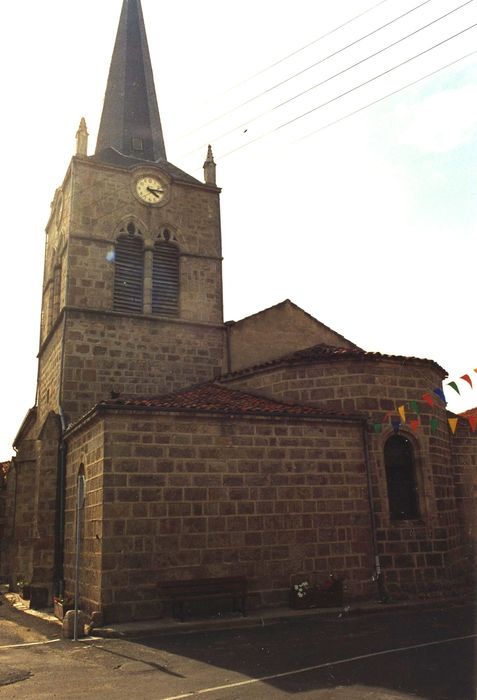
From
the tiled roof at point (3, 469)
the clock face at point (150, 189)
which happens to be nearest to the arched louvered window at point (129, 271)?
the clock face at point (150, 189)

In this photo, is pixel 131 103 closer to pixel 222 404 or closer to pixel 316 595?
pixel 222 404

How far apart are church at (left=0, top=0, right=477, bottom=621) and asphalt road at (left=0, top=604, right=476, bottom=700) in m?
1.74

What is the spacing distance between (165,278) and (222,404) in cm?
694

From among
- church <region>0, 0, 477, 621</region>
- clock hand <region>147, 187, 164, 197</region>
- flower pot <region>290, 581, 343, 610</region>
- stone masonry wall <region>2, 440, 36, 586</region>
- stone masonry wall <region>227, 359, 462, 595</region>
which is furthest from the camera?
clock hand <region>147, 187, 164, 197</region>

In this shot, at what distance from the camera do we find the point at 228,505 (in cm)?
1153

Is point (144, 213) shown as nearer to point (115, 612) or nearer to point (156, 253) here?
point (156, 253)

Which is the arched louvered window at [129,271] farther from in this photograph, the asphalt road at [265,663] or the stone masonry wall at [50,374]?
the asphalt road at [265,663]

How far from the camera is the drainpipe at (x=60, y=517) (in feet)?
45.6

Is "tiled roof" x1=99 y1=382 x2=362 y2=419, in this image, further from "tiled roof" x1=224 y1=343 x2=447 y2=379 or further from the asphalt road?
the asphalt road

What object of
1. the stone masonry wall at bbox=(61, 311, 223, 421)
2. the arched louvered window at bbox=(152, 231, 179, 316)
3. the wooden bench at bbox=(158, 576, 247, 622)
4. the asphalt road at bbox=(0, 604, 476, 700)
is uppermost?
the arched louvered window at bbox=(152, 231, 179, 316)

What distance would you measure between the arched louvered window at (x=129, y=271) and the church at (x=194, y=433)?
0.18 feet

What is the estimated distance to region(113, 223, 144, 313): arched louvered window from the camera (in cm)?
1738

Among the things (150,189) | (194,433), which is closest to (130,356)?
(194,433)

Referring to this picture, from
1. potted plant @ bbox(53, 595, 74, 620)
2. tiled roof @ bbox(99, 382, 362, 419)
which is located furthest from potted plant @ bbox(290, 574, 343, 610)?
potted plant @ bbox(53, 595, 74, 620)
